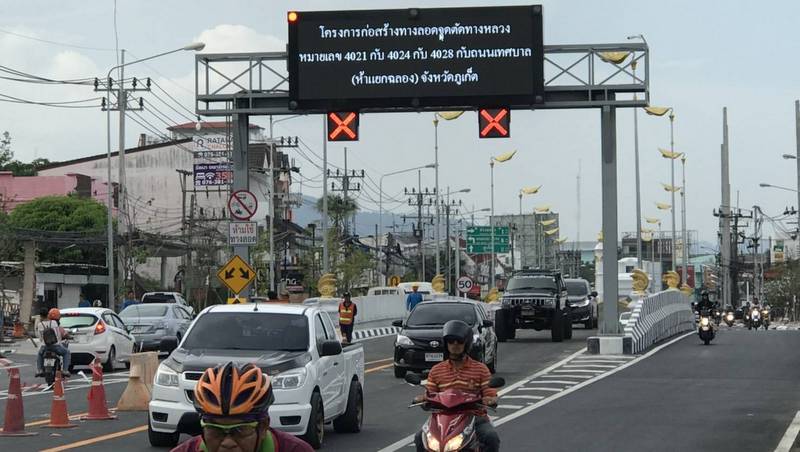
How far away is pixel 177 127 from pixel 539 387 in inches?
3682

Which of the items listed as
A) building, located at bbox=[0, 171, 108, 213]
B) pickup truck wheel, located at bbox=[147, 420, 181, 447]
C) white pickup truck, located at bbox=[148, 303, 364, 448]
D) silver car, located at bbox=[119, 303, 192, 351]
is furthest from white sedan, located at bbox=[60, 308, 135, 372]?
building, located at bbox=[0, 171, 108, 213]

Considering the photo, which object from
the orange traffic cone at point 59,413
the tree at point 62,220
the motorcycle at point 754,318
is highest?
the tree at point 62,220

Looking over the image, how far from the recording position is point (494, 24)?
30031 millimetres

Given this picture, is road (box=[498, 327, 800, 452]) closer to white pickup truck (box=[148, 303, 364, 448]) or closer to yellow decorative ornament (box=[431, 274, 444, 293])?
white pickup truck (box=[148, 303, 364, 448])

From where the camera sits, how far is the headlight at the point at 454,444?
31.4 feet

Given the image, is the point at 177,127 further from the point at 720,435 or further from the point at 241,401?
the point at 241,401

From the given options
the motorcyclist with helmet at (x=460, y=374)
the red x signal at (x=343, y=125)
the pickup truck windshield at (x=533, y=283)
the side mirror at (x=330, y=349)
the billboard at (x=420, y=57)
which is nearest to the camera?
the motorcyclist with helmet at (x=460, y=374)

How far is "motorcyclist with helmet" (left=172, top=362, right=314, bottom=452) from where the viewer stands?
4.15 m

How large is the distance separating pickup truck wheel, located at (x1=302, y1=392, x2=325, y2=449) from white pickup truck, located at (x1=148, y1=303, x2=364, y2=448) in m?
0.01

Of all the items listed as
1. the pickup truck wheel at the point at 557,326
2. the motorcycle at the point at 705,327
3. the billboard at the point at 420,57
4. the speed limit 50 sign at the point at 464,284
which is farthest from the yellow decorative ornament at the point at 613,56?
the speed limit 50 sign at the point at 464,284

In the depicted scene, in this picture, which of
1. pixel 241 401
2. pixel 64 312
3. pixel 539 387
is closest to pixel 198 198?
pixel 64 312

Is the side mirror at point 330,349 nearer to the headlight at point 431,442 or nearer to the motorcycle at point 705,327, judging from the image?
the headlight at point 431,442

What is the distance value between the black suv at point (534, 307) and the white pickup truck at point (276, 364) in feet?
76.4

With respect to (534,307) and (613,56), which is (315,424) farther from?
(534,307)
